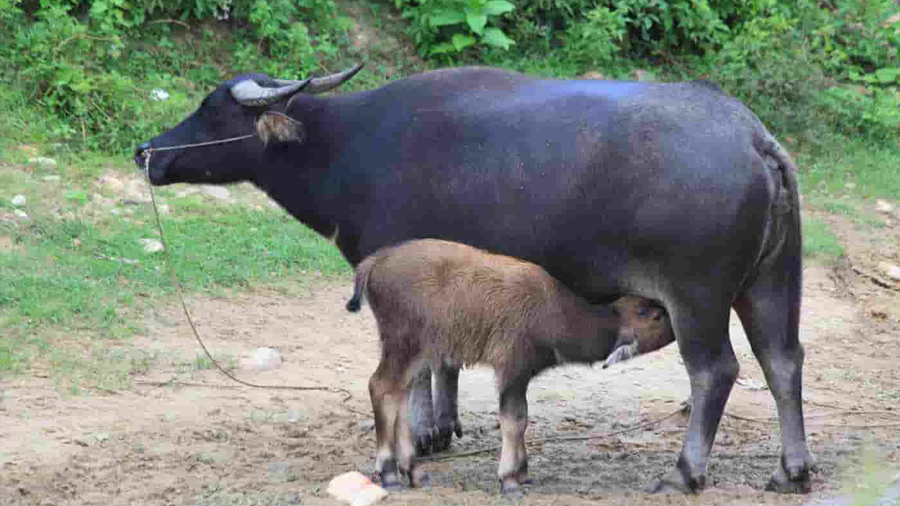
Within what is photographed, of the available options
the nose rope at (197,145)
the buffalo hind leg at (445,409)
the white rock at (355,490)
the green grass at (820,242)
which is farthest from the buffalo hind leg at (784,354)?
the green grass at (820,242)

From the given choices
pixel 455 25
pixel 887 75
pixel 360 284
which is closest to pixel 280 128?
pixel 360 284

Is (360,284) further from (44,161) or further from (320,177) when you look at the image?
(44,161)

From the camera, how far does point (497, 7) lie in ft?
41.8

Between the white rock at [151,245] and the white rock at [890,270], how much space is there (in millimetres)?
5913

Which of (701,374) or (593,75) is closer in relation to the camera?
(701,374)

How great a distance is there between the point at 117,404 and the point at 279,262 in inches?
108

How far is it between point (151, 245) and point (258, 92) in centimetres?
292

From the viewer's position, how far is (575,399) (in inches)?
314

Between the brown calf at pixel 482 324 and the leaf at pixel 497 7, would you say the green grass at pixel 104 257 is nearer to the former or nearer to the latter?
the brown calf at pixel 482 324

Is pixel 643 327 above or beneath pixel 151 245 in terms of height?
above

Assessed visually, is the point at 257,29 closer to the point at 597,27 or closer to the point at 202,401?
the point at 597,27

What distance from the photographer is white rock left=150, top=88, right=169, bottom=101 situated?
11.2 meters

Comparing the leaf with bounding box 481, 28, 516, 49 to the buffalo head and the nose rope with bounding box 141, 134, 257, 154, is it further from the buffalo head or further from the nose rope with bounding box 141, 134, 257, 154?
the nose rope with bounding box 141, 134, 257, 154

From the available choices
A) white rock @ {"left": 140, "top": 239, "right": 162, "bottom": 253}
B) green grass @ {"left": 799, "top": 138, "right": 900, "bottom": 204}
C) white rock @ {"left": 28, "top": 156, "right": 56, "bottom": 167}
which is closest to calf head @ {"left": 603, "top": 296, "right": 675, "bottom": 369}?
white rock @ {"left": 140, "top": 239, "right": 162, "bottom": 253}
